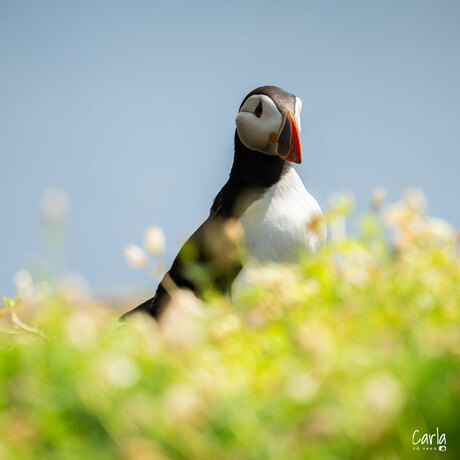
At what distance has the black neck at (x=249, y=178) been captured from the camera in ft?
14.2

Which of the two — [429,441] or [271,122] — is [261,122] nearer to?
[271,122]

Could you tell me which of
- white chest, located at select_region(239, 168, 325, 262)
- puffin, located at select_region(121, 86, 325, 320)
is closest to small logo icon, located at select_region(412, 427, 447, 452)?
puffin, located at select_region(121, 86, 325, 320)

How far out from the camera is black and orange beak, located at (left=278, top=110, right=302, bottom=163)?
409 centimetres

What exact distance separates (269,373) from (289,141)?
2.77 metres

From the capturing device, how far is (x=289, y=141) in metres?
4.11

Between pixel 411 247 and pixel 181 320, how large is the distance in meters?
1.01

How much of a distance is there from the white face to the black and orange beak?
5 centimetres

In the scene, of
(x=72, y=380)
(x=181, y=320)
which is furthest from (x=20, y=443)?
(x=181, y=320)

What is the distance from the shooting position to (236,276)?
399cm

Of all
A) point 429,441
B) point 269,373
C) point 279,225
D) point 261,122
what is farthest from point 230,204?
point 429,441

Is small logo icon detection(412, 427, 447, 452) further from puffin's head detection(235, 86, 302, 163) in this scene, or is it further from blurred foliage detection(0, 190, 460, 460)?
puffin's head detection(235, 86, 302, 163)

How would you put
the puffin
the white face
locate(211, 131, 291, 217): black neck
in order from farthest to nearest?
locate(211, 131, 291, 217): black neck < the white face < the puffin

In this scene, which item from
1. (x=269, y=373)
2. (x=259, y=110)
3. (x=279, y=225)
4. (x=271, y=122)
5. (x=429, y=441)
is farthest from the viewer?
(x=259, y=110)

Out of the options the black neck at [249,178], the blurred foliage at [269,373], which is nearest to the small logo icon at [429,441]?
the blurred foliage at [269,373]
